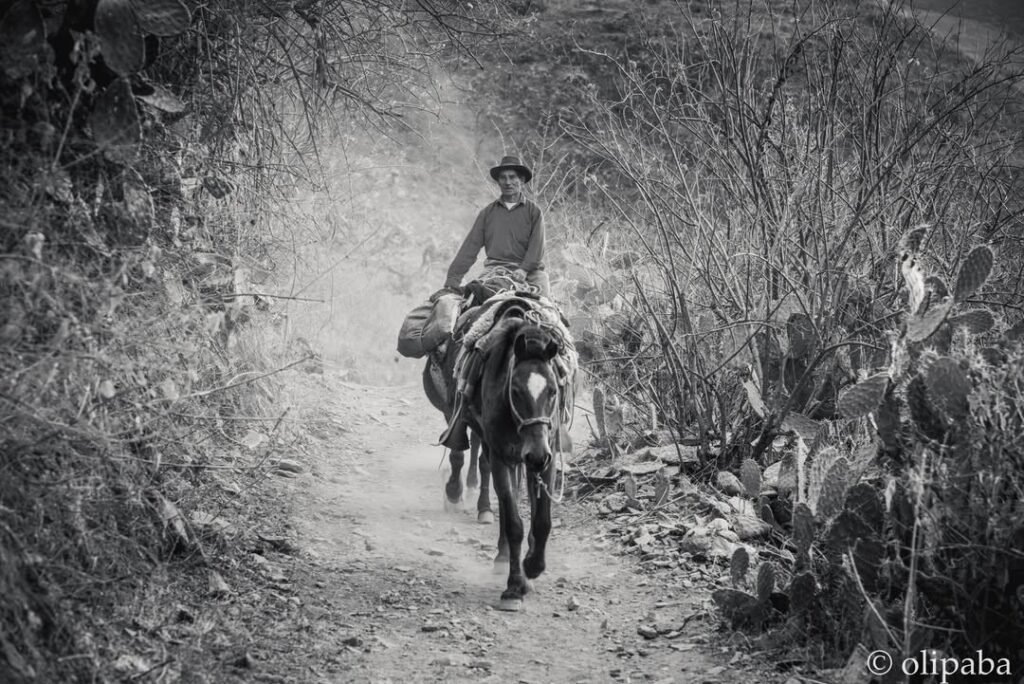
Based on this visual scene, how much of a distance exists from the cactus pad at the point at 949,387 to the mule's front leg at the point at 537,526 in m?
2.37

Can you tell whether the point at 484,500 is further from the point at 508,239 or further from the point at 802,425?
the point at 802,425

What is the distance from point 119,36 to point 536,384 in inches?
111

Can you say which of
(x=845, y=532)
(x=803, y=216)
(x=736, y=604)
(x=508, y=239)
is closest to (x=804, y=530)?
(x=845, y=532)

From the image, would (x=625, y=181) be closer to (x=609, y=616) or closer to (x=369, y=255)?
(x=369, y=255)

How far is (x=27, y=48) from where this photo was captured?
322 cm

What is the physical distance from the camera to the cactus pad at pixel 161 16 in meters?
3.59

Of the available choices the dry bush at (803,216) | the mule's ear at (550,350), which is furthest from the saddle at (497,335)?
the dry bush at (803,216)

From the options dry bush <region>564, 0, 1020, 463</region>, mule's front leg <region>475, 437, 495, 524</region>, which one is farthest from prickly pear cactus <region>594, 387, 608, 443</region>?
mule's front leg <region>475, 437, 495, 524</region>

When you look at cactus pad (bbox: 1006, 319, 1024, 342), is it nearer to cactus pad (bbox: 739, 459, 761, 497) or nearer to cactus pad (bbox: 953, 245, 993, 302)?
cactus pad (bbox: 953, 245, 993, 302)

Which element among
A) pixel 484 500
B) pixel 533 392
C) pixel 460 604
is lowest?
pixel 460 604

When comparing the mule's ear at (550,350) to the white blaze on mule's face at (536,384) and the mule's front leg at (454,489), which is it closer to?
the white blaze on mule's face at (536,384)

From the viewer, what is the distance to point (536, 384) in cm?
496

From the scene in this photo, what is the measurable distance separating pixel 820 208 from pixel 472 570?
12.0ft

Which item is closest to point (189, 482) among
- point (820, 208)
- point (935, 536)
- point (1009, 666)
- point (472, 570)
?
point (472, 570)
